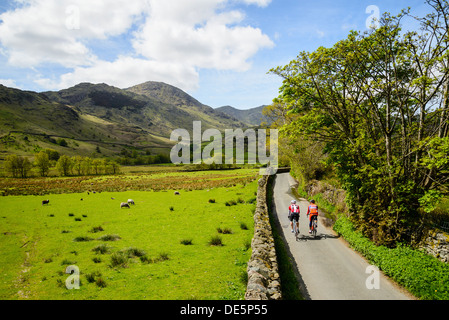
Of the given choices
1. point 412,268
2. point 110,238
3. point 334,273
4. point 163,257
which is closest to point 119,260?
→ point 163,257

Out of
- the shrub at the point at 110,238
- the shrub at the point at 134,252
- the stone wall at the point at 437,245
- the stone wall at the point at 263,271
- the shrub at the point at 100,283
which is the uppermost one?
the stone wall at the point at 437,245

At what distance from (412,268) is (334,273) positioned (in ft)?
11.8

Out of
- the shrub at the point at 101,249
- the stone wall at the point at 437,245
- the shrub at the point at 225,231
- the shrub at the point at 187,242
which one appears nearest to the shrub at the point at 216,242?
the shrub at the point at 187,242

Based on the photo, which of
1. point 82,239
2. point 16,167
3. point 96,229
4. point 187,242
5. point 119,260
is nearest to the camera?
point 119,260

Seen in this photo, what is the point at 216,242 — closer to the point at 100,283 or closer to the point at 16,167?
the point at 100,283

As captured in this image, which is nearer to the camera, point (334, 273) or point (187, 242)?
point (334, 273)

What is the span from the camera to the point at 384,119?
17016mm

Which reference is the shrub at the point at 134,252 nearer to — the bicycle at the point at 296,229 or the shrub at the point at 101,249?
the shrub at the point at 101,249

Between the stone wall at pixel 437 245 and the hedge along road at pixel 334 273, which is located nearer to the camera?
the hedge along road at pixel 334 273

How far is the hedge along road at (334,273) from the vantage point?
10.6m

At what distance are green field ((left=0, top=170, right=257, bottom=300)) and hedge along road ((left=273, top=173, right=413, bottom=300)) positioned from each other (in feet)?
11.2

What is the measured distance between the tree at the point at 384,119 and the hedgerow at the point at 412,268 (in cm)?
96

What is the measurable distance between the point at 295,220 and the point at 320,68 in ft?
39.4
